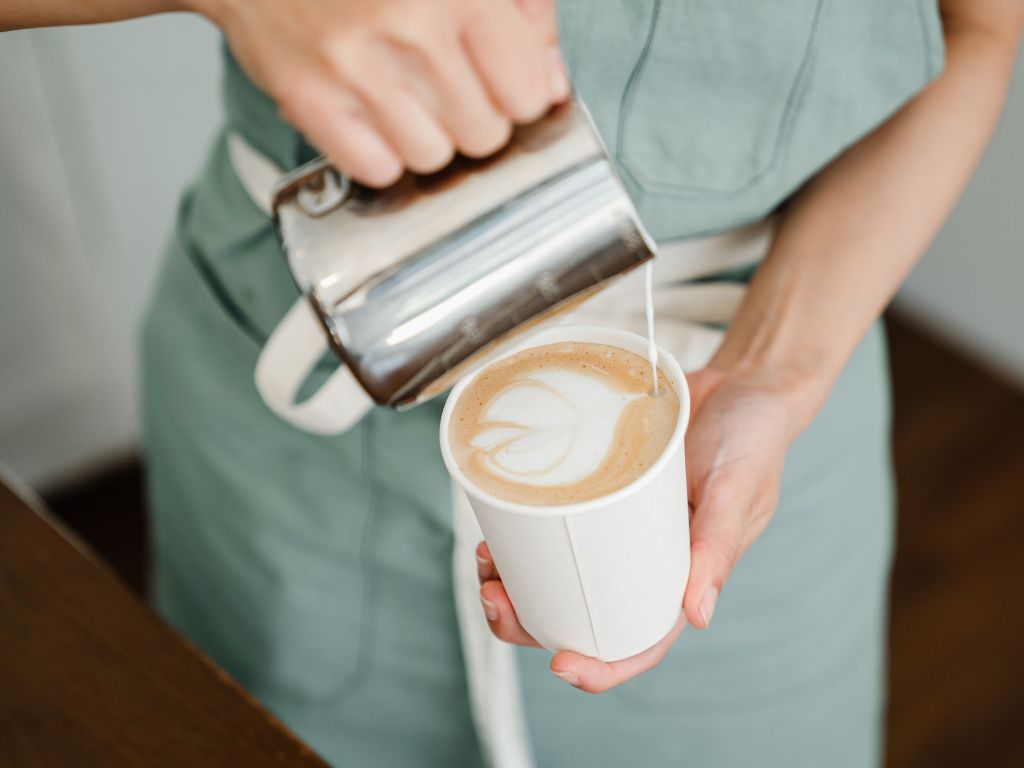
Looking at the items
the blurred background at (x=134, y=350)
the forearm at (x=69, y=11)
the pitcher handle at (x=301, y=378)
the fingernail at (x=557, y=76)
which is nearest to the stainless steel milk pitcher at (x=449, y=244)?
the fingernail at (x=557, y=76)

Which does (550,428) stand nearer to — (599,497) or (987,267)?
(599,497)

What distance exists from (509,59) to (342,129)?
0.25 feet

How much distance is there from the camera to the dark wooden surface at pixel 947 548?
5.15 ft

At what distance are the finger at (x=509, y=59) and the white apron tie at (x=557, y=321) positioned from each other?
0.96 feet

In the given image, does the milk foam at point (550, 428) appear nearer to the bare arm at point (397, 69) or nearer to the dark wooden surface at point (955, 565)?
the bare arm at point (397, 69)

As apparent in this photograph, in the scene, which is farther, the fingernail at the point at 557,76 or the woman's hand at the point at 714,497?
the woman's hand at the point at 714,497

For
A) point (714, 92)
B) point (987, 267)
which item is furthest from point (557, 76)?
Result: point (987, 267)

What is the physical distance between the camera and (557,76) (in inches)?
18.0

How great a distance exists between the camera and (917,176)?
0.76m

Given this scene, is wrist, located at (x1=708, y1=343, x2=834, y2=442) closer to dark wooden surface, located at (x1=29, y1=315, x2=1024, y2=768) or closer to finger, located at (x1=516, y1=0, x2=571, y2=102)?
finger, located at (x1=516, y1=0, x2=571, y2=102)

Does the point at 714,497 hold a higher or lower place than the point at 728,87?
lower

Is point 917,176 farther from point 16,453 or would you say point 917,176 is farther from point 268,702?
point 16,453

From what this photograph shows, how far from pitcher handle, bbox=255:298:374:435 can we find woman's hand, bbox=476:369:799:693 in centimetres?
16

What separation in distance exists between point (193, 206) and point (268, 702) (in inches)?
18.4
